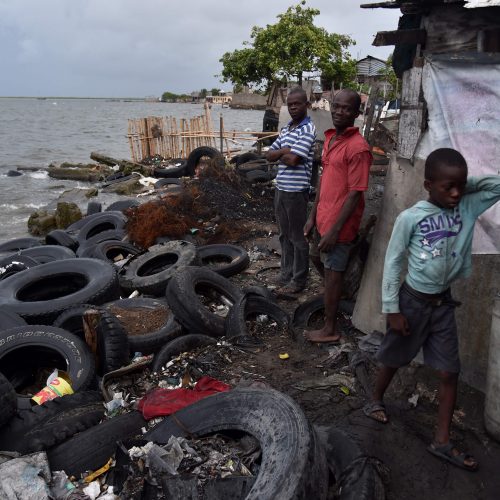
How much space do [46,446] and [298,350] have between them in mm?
2384

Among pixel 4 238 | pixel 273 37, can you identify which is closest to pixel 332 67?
pixel 273 37

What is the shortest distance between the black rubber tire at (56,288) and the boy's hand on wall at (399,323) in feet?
13.6

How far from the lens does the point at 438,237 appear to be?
2.77 meters

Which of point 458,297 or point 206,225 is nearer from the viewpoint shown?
point 458,297

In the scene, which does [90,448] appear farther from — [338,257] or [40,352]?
[338,257]

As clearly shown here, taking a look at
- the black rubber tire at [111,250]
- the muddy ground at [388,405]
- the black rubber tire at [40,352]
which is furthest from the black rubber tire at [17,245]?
the muddy ground at [388,405]

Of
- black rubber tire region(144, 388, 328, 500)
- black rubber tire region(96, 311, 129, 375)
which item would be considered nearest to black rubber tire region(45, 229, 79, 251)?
black rubber tire region(96, 311, 129, 375)

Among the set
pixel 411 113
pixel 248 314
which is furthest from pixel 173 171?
pixel 411 113

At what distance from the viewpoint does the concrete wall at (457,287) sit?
141 inches

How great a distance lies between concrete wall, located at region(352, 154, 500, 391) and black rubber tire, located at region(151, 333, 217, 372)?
5.30 ft

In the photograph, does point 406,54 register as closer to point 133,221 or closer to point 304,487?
point 304,487

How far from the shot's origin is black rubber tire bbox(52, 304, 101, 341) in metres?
5.39

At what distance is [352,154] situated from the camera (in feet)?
13.4

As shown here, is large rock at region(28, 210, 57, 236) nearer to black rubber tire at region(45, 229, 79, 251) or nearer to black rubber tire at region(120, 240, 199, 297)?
black rubber tire at region(45, 229, 79, 251)
